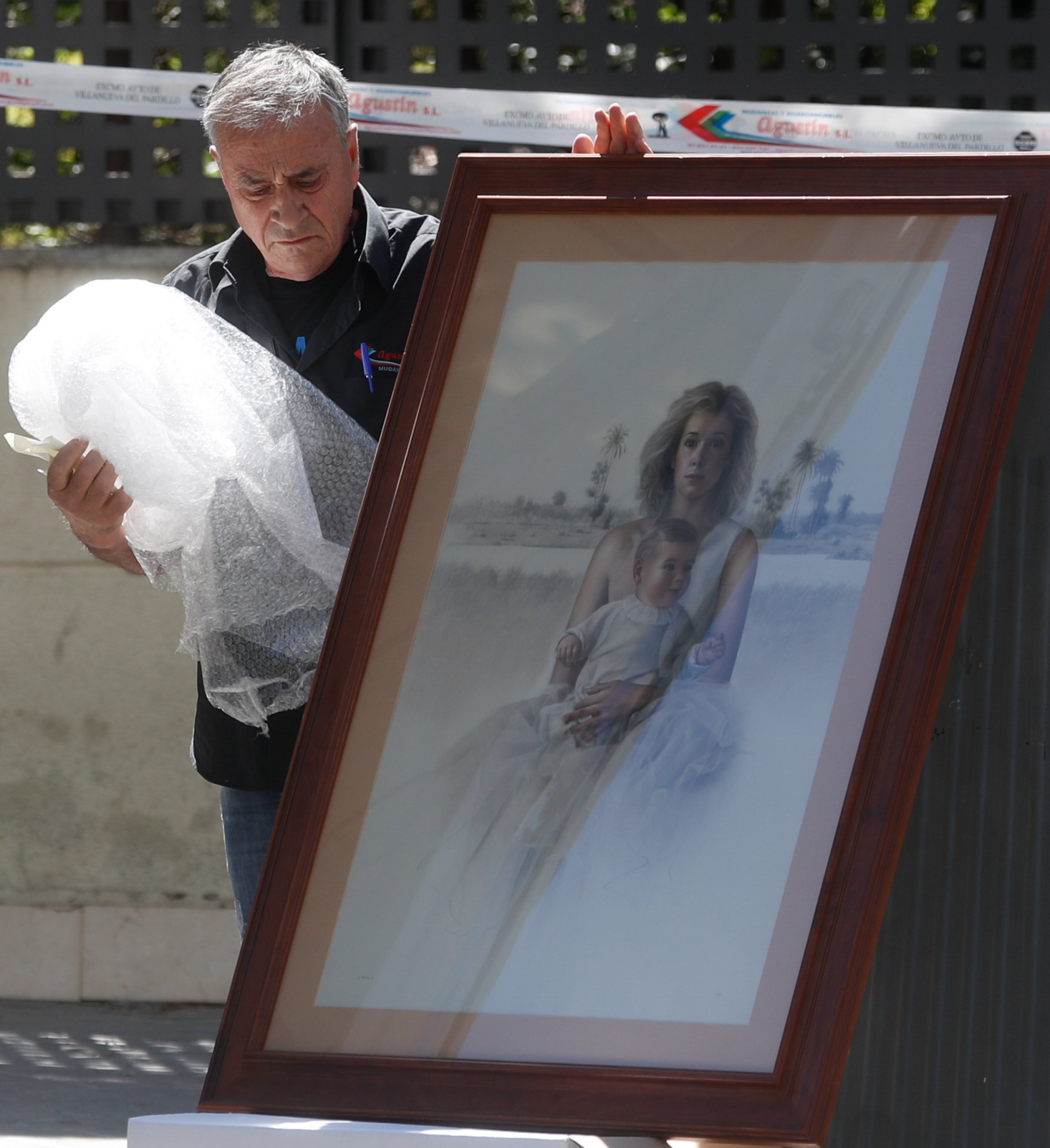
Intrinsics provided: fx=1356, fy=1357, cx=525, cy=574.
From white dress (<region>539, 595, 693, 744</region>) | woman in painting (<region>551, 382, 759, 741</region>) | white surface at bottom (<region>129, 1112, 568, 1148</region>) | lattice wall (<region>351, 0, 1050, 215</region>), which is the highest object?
lattice wall (<region>351, 0, 1050, 215</region>)

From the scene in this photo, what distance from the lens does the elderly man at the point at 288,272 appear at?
1.58 meters

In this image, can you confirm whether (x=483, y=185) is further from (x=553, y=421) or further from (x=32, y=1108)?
(x=32, y=1108)

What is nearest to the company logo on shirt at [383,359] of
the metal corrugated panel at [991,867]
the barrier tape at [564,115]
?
the metal corrugated panel at [991,867]

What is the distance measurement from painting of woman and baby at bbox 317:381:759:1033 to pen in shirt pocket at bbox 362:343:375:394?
49 cm

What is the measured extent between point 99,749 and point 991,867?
271cm

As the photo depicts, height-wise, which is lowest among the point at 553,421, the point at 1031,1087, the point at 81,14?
the point at 1031,1087

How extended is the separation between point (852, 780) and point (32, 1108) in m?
2.41

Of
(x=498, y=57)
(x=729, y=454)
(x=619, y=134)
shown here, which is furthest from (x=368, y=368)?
(x=498, y=57)

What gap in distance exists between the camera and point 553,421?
4.21 ft

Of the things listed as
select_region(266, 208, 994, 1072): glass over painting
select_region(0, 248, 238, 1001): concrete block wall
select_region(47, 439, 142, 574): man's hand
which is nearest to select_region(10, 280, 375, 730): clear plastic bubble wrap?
select_region(47, 439, 142, 574): man's hand

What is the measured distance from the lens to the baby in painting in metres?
1.23

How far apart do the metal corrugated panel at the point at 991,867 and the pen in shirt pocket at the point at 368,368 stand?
73cm

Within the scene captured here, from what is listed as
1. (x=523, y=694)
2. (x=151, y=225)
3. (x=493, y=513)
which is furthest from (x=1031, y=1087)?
(x=151, y=225)

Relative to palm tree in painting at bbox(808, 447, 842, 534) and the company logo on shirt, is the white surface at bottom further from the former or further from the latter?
the company logo on shirt
